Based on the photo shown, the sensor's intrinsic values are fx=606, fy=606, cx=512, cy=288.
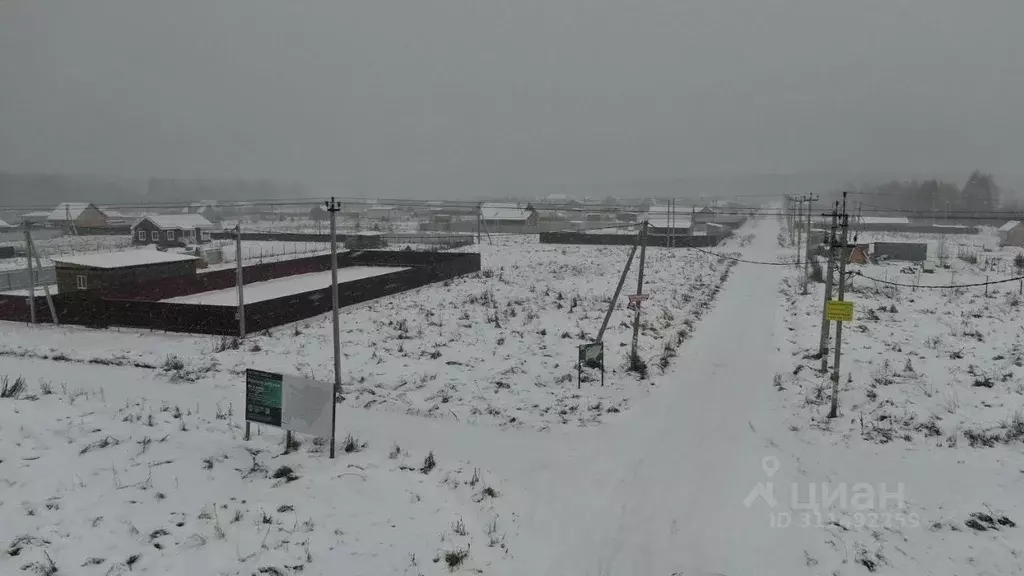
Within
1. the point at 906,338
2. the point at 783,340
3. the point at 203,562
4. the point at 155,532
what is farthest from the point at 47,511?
the point at 906,338

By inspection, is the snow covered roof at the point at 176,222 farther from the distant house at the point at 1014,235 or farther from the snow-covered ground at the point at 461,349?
the distant house at the point at 1014,235

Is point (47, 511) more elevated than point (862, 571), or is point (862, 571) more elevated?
point (47, 511)

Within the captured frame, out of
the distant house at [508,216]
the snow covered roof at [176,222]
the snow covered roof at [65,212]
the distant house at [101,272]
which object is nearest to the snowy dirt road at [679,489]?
the distant house at [101,272]

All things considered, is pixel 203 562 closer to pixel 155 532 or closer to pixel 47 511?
pixel 155 532

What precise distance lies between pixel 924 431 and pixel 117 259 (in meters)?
28.9

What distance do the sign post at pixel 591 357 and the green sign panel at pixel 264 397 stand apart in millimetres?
7283

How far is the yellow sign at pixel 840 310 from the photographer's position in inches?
498

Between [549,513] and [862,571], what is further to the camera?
[549,513]

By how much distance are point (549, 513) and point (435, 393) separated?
6011 millimetres

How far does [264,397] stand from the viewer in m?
10.4

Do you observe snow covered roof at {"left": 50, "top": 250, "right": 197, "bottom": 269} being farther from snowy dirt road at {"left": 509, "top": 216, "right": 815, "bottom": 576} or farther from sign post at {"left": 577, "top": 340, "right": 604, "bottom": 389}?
snowy dirt road at {"left": 509, "top": 216, "right": 815, "bottom": 576}

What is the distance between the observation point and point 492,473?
406 inches

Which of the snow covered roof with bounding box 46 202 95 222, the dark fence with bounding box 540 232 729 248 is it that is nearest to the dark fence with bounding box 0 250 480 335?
the dark fence with bounding box 540 232 729 248

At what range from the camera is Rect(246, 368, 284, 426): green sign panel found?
33.8 feet
